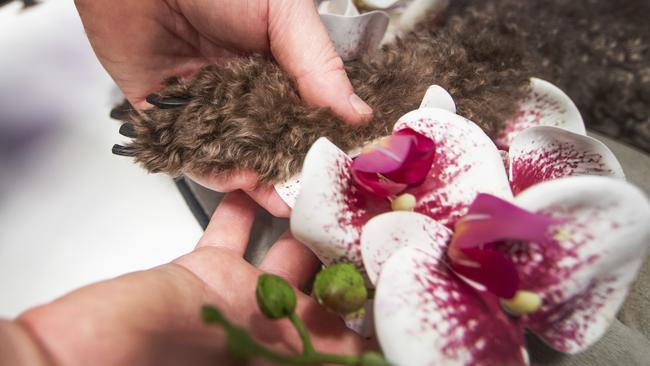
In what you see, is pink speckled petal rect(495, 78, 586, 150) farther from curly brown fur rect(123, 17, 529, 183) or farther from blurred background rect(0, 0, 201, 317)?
blurred background rect(0, 0, 201, 317)

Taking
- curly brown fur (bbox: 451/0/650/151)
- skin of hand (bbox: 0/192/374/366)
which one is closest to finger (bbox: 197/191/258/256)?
skin of hand (bbox: 0/192/374/366)

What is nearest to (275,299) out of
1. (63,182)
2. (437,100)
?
(437,100)

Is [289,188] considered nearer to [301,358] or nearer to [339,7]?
[301,358]

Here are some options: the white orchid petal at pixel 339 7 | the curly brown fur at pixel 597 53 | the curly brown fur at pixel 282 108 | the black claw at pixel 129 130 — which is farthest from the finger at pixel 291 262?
the curly brown fur at pixel 597 53

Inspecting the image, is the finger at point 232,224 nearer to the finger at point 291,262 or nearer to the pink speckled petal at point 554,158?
the finger at point 291,262

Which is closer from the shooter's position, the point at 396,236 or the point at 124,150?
the point at 396,236
